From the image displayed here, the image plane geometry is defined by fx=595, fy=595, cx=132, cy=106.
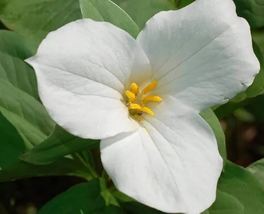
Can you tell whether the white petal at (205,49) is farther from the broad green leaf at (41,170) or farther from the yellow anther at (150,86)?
the broad green leaf at (41,170)

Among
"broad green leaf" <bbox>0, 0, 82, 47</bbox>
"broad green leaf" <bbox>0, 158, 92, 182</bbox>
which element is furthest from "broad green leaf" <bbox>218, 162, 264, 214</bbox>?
"broad green leaf" <bbox>0, 0, 82, 47</bbox>

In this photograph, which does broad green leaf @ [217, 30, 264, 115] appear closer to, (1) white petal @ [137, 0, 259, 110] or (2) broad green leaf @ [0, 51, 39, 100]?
(1) white petal @ [137, 0, 259, 110]

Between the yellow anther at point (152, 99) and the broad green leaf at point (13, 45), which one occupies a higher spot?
the broad green leaf at point (13, 45)

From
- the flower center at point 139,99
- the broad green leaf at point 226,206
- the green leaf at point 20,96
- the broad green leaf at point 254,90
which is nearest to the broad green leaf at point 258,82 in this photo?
the broad green leaf at point 254,90

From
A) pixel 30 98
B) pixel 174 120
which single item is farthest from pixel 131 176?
pixel 30 98

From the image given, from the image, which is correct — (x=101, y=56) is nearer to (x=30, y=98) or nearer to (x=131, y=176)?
(x=131, y=176)

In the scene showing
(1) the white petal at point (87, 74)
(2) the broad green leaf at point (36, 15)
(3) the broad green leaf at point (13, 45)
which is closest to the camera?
(1) the white petal at point (87, 74)

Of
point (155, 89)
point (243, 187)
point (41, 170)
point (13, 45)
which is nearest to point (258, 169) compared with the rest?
point (243, 187)
